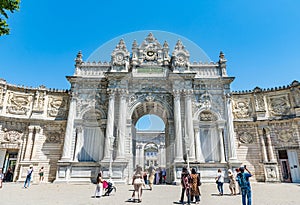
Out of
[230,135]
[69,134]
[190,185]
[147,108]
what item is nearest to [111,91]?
[147,108]

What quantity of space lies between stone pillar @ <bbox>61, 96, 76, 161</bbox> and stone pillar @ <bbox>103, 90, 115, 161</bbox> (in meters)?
3.86

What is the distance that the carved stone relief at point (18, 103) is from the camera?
22359 mm

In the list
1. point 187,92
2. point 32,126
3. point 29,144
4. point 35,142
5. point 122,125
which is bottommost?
point 29,144

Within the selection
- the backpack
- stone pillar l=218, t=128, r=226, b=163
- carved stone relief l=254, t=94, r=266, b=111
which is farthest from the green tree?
carved stone relief l=254, t=94, r=266, b=111

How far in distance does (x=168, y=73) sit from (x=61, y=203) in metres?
16.7

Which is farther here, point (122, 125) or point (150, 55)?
Answer: point (150, 55)

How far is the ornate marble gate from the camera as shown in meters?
19.6

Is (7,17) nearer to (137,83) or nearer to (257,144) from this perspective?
(137,83)

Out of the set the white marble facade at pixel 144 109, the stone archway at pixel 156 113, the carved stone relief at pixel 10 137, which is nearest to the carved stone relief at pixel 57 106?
the white marble facade at pixel 144 109

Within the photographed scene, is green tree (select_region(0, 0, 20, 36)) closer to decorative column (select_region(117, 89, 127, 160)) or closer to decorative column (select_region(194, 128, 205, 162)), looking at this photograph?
decorative column (select_region(117, 89, 127, 160))

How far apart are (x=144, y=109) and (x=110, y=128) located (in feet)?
18.3

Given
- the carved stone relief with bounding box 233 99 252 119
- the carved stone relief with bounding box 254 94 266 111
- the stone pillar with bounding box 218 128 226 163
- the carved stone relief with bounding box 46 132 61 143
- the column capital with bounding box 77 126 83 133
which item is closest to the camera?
the stone pillar with bounding box 218 128 226 163

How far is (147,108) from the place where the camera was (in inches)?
961

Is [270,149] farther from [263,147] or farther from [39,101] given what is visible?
[39,101]
